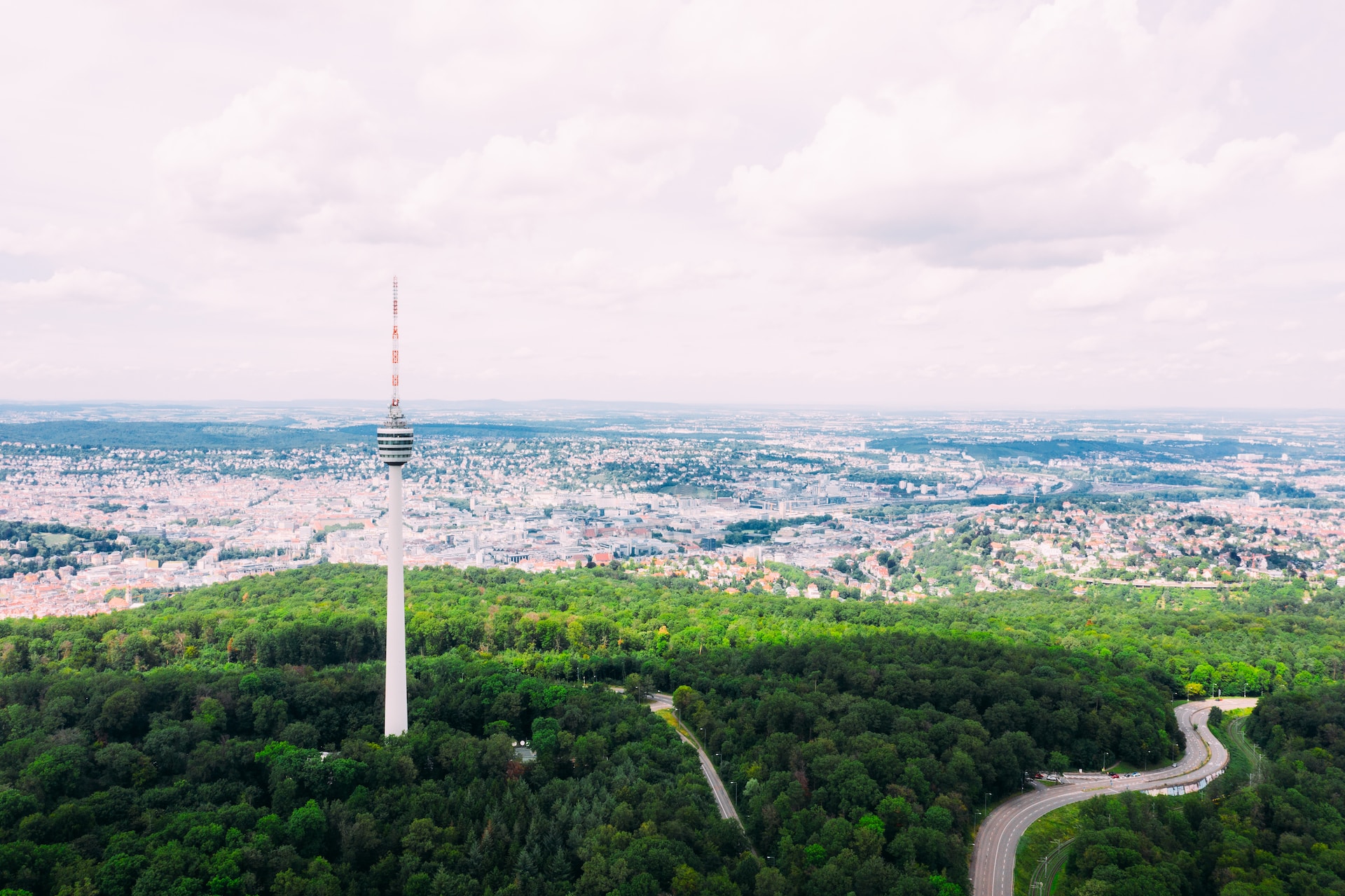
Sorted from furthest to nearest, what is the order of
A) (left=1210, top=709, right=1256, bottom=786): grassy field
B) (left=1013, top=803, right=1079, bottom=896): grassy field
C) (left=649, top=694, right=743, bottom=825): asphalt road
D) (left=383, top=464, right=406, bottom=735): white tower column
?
(left=383, top=464, right=406, bottom=735): white tower column, (left=1210, top=709, right=1256, bottom=786): grassy field, (left=649, top=694, right=743, bottom=825): asphalt road, (left=1013, top=803, right=1079, bottom=896): grassy field

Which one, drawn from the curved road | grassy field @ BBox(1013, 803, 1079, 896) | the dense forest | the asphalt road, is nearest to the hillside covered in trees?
grassy field @ BBox(1013, 803, 1079, 896)

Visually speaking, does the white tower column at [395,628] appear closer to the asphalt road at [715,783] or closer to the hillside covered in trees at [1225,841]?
the asphalt road at [715,783]

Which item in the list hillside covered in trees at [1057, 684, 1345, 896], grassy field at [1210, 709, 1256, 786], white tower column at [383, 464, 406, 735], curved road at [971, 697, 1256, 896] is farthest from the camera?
white tower column at [383, 464, 406, 735]

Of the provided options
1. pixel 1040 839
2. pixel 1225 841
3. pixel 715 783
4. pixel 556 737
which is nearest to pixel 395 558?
pixel 556 737

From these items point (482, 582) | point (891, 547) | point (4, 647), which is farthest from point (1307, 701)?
point (4, 647)

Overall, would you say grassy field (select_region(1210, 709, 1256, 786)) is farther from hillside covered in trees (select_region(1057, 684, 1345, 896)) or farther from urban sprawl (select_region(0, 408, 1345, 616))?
urban sprawl (select_region(0, 408, 1345, 616))

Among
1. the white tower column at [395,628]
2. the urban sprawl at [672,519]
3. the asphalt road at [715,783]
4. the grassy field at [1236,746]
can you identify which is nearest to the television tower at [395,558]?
the white tower column at [395,628]

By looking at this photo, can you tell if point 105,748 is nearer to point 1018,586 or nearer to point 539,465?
point 1018,586
